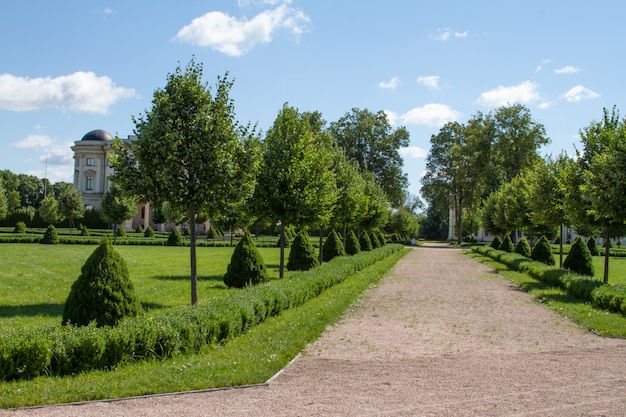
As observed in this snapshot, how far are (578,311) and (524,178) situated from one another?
27.8 m

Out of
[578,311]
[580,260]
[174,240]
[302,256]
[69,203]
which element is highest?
[69,203]

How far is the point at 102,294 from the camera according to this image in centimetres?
919

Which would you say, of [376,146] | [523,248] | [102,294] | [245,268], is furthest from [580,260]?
[376,146]

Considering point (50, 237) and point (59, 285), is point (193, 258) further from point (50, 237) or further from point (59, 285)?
point (50, 237)

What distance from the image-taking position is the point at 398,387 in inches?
261

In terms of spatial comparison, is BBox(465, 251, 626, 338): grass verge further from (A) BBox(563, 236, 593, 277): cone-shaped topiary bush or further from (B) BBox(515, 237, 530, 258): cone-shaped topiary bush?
(B) BBox(515, 237, 530, 258): cone-shaped topiary bush

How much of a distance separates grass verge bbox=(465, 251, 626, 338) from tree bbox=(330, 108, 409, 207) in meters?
41.8

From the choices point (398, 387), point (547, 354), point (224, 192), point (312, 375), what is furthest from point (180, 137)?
point (547, 354)

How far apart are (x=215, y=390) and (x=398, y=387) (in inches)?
84.7

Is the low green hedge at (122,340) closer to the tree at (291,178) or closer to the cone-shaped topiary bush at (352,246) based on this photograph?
the tree at (291,178)

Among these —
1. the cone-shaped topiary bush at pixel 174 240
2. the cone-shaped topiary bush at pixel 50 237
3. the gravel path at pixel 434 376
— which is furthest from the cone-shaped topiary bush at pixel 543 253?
the cone-shaped topiary bush at pixel 50 237

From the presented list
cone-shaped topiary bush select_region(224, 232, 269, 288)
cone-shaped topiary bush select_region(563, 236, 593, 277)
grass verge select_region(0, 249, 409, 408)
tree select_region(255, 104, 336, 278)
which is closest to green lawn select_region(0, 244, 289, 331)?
cone-shaped topiary bush select_region(224, 232, 269, 288)

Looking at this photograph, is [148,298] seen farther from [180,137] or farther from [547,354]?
[547,354]

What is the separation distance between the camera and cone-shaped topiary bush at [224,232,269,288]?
15.9 meters
